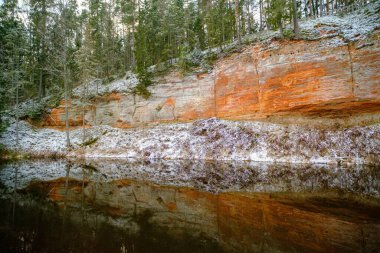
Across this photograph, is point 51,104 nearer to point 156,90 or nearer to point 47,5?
point 47,5

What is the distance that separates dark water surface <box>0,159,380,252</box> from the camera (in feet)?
17.2

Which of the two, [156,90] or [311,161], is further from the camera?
[156,90]

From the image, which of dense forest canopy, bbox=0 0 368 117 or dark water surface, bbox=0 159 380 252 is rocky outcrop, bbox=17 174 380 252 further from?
dense forest canopy, bbox=0 0 368 117

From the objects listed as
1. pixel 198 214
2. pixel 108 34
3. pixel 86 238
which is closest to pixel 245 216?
pixel 198 214

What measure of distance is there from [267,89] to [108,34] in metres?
25.6

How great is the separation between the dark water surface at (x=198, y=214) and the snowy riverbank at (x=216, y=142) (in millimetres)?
4051

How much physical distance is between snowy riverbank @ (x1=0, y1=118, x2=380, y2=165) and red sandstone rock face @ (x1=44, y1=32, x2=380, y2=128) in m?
1.49

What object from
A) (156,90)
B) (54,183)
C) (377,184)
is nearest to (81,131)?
(156,90)

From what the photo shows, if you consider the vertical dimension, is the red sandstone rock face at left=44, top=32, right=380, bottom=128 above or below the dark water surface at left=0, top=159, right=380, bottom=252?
above

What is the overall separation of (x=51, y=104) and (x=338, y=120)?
31295 mm

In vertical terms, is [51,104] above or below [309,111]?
above

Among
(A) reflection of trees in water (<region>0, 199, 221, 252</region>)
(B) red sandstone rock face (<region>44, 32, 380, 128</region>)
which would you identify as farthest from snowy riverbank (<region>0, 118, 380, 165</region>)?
(A) reflection of trees in water (<region>0, 199, 221, 252</region>)

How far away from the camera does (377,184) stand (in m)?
9.91

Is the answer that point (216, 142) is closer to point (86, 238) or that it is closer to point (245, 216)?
point (245, 216)
